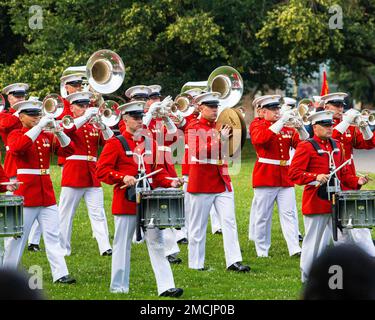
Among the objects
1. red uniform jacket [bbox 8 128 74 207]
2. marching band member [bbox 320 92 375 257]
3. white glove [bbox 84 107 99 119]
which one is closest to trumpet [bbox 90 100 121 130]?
white glove [bbox 84 107 99 119]

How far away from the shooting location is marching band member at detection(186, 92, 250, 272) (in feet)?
32.0

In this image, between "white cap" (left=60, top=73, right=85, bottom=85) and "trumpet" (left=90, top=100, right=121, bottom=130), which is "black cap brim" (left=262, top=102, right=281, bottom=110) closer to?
"trumpet" (left=90, top=100, right=121, bottom=130)

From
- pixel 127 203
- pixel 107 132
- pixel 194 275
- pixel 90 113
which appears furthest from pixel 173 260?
pixel 127 203

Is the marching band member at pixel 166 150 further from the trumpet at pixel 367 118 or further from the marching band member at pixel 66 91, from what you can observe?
the trumpet at pixel 367 118

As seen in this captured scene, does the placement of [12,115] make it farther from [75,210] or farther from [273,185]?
[273,185]

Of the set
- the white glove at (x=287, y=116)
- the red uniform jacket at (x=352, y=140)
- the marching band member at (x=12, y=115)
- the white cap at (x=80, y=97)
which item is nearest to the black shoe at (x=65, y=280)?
the white cap at (x=80, y=97)

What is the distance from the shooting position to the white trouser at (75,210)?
10773 mm

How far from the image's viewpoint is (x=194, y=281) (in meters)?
9.12

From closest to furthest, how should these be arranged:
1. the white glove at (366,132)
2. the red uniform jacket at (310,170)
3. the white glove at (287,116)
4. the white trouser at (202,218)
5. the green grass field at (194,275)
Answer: the green grass field at (194,275), the red uniform jacket at (310,170), the white glove at (287,116), the white glove at (366,132), the white trouser at (202,218)

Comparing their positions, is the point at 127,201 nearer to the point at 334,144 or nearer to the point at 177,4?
the point at 334,144

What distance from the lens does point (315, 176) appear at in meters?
8.46

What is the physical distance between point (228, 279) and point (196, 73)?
1857 centimetres

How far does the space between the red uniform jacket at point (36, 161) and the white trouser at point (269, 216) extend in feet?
9.02

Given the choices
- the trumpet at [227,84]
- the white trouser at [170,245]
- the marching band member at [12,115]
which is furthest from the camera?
the trumpet at [227,84]
